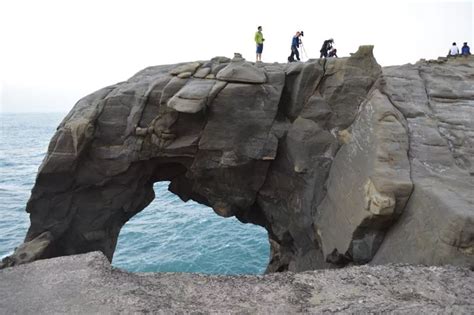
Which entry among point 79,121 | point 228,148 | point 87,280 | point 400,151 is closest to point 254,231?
point 228,148

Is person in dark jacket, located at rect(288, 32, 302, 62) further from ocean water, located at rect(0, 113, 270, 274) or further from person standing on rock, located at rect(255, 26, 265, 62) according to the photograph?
ocean water, located at rect(0, 113, 270, 274)

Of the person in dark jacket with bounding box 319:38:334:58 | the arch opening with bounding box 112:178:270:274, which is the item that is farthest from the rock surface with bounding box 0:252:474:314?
the arch opening with bounding box 112:178:270:274

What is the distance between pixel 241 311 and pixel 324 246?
29.0ft

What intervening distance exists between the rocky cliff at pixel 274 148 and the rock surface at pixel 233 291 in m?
4.03

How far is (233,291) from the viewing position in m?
6.94

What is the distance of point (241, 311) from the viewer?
6.26m

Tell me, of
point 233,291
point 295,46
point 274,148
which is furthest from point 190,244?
point 233,291

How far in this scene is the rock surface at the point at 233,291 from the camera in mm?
6293

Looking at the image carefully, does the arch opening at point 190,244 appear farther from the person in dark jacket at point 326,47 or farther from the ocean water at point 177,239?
the person in dark jacket at point 326,47

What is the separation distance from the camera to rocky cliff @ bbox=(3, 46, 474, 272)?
39.4ft

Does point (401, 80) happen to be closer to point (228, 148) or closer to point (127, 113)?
point (228, 148)

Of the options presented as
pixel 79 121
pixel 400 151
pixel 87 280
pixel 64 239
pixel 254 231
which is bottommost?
pixel 254 231

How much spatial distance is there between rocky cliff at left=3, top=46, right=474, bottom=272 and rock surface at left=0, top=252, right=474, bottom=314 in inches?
159

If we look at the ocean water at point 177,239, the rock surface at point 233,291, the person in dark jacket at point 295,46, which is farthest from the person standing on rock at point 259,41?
the ocean water at point 177,239
